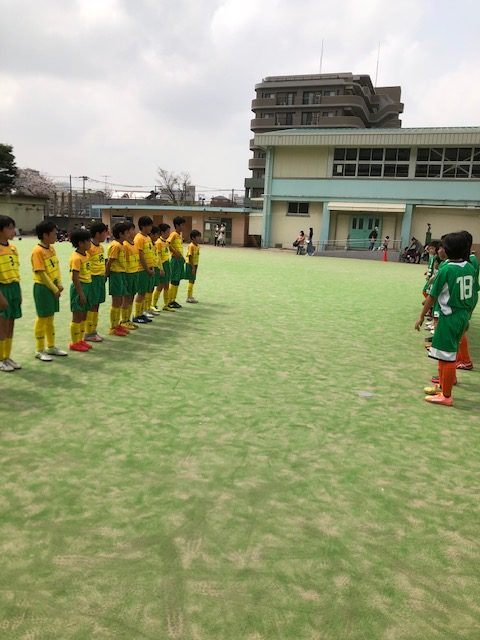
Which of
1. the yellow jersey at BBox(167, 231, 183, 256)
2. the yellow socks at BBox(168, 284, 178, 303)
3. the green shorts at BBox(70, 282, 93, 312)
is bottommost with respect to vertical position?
the yellow socks at BBox(168, 284, 178, 303)

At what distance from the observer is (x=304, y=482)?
3.23m

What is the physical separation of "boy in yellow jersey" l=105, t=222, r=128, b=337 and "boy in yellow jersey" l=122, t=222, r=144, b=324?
0.08 metres

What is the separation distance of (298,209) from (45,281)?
29.5m

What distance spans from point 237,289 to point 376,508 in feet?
33.0

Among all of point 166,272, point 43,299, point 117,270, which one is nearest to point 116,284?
point 117,270

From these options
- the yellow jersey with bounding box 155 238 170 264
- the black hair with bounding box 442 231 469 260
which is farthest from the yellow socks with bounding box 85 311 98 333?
the black hair with bounding box 442 231 469 260

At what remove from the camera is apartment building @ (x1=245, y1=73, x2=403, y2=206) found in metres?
62.7

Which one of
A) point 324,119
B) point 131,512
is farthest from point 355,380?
point 324,119

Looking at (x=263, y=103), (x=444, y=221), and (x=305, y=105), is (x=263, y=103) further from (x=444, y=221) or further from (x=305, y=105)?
(x=444, y=221)

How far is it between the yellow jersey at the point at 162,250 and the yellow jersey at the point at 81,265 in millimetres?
2301

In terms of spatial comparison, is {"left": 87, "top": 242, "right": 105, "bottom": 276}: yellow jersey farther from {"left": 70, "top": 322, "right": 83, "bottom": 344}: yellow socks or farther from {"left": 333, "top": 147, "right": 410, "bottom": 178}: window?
{"left": 333, "top": 147, "right": 410, "bottom": 178}: window

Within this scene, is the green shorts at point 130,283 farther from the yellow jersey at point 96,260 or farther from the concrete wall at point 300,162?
the concrete wall at point 300,162

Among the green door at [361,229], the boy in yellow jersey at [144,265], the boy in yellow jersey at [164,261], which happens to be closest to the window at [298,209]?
the green door at [361,229]

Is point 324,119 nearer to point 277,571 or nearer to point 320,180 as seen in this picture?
point 320,180
